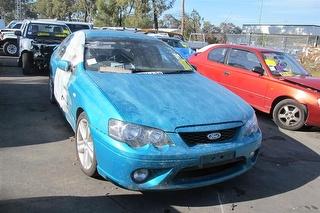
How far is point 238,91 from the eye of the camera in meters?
8.83

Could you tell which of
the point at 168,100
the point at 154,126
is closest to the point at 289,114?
the point at 168,100

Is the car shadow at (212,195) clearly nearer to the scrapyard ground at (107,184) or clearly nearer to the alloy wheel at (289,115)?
the scrapyard ground at (107,184)

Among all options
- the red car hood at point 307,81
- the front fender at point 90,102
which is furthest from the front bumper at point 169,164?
the red car hood at point 307,81

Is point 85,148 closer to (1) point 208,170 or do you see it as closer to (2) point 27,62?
(1) point 208,170

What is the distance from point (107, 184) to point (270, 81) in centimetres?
467

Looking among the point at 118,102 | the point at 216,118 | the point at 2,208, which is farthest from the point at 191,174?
the point at 2,208

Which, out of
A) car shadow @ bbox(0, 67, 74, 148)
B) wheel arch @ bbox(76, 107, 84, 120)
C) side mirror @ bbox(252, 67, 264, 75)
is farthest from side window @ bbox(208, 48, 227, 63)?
wheel arch @ bbox(76, 107, 84, 120)

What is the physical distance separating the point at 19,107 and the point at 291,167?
488 cm

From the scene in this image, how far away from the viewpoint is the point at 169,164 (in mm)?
3906

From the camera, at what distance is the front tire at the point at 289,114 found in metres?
7.61

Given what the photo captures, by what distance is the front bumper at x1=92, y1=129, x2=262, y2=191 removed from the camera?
3893 mm

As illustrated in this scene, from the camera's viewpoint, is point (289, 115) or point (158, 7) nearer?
point (289, 115)

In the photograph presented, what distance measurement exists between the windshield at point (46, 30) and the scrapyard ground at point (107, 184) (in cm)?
632

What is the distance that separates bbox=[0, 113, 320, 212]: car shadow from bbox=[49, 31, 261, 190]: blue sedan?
0.24 meters
